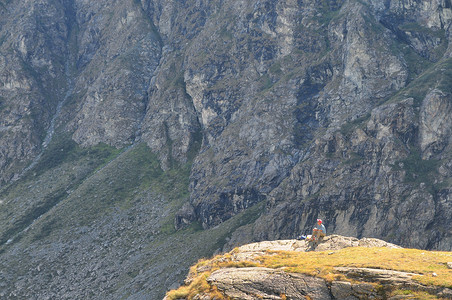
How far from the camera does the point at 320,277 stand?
3409 centimetres

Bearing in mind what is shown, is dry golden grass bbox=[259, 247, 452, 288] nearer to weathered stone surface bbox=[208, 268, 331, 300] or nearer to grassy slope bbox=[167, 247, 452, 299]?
grassy slope bbox=[167, 247, 452, 299]

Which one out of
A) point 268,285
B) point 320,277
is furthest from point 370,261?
point 268,285

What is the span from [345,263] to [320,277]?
214cm

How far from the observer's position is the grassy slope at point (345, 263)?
31544 millimetres

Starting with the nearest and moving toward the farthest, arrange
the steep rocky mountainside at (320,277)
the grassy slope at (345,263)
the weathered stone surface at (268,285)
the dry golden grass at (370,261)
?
the steep rocky mountainside at (320,277) < the grassy slope at (345,263) < the dry golden grass at (370,261) < the weathered stone surface at (268,285)

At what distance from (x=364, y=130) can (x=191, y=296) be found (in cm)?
13475

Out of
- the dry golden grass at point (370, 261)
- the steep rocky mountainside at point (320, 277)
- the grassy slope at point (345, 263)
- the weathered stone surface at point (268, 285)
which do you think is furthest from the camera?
the weathered stone surface at point (268, 285)

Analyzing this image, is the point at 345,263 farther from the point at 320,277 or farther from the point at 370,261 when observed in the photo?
the point at 320,277

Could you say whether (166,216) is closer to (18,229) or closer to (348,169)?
(18,229)

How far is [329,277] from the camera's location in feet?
110

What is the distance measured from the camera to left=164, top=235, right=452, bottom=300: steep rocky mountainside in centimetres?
3134

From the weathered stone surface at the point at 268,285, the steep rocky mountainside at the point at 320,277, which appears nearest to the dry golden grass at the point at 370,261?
the steep rocky mountainside at the point at 320,277

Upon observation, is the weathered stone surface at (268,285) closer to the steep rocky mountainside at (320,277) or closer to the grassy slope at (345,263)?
the steep rocky mountainside at (320,277)

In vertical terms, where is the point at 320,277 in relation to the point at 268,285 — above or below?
below
